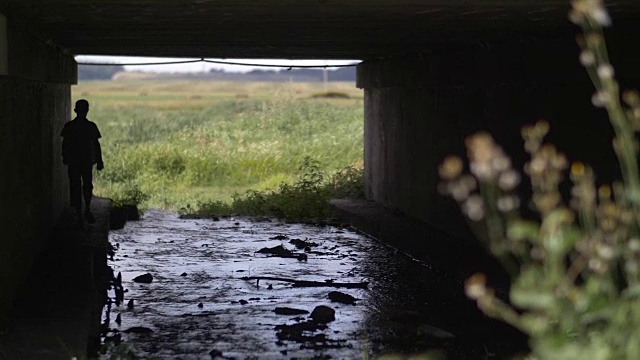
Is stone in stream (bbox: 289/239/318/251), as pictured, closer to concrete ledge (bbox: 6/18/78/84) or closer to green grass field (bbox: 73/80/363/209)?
concrete ledge (bbox: 6/18/78/84)

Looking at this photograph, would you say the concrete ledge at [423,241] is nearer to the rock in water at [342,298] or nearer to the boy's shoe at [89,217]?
the rock in water at [342,298]

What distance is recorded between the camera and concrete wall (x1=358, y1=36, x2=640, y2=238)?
10.9m

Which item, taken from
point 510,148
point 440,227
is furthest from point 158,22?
point 440,227

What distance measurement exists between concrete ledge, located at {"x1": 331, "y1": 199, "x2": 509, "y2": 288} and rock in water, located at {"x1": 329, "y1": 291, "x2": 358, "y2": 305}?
1.41 metres

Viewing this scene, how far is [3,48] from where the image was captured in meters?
9.33

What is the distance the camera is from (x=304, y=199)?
67.9ft

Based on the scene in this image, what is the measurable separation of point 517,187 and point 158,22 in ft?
14.1

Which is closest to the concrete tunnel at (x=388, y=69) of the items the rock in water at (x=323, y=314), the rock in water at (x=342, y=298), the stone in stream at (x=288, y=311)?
the rock in water at (x=342, y=298)

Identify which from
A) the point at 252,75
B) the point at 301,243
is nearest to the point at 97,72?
the point at 252,75

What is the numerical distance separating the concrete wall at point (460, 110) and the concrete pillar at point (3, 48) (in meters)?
5.03

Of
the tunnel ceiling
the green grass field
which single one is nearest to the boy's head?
the tunnel ceiling

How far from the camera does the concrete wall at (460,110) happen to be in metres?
10.9

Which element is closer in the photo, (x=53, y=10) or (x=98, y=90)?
(x=53, y=10)

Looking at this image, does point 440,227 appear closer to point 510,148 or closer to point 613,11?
point 510,148
